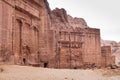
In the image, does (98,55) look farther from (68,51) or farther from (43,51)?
(43,51)

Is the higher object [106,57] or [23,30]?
[23,30]

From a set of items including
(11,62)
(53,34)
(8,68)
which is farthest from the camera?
(53,34)

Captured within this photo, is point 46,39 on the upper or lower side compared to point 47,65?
upper

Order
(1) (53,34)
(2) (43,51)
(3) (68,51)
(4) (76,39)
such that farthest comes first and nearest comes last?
(4) (76,39) < (3) (68,51) < (1) (53,34) < (2) (43,51)

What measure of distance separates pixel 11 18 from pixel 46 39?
10655mm

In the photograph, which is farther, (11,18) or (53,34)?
(53,34)

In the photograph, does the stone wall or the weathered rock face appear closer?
the weathered rock face

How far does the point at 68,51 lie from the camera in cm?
4538

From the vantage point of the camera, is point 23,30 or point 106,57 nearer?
point 23,30

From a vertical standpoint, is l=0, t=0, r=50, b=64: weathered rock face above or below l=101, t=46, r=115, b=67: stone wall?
above

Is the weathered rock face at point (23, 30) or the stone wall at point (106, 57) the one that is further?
the stone wall at point (106, 57)

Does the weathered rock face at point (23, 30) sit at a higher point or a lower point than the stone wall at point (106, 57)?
higher

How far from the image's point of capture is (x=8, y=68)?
81.3 ft

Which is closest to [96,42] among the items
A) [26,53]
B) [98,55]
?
[98,55]
